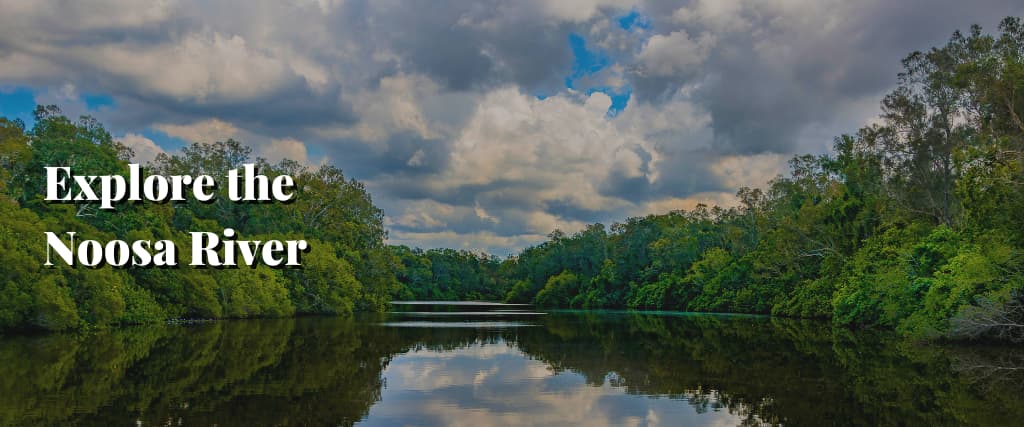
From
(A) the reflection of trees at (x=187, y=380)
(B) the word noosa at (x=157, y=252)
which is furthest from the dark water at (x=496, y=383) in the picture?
(B) the word noosa at (x=157, y=252)

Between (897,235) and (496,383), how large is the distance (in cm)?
3528

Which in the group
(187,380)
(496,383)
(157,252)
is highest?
(157,252)

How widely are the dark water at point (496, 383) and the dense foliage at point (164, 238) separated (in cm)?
341

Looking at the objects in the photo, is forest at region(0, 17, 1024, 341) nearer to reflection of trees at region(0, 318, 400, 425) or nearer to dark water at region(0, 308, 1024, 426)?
dark water at region(0, 308, 1024, 426)

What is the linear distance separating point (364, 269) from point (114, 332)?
41059mm

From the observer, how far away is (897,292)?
120ft

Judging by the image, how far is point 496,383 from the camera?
18641 mm

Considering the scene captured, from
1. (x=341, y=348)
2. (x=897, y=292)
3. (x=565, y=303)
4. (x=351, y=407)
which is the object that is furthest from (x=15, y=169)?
(x=565, y=303)

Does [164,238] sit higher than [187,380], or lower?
higher

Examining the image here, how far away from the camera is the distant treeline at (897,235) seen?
84.7 ft

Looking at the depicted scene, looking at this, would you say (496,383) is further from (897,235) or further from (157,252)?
(897,235)

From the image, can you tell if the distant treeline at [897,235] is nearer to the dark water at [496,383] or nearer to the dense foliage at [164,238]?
the dark water at [496,383]

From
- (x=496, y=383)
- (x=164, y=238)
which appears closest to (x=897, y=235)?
(x=496, y=383)

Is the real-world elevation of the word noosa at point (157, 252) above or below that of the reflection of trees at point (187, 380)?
above
